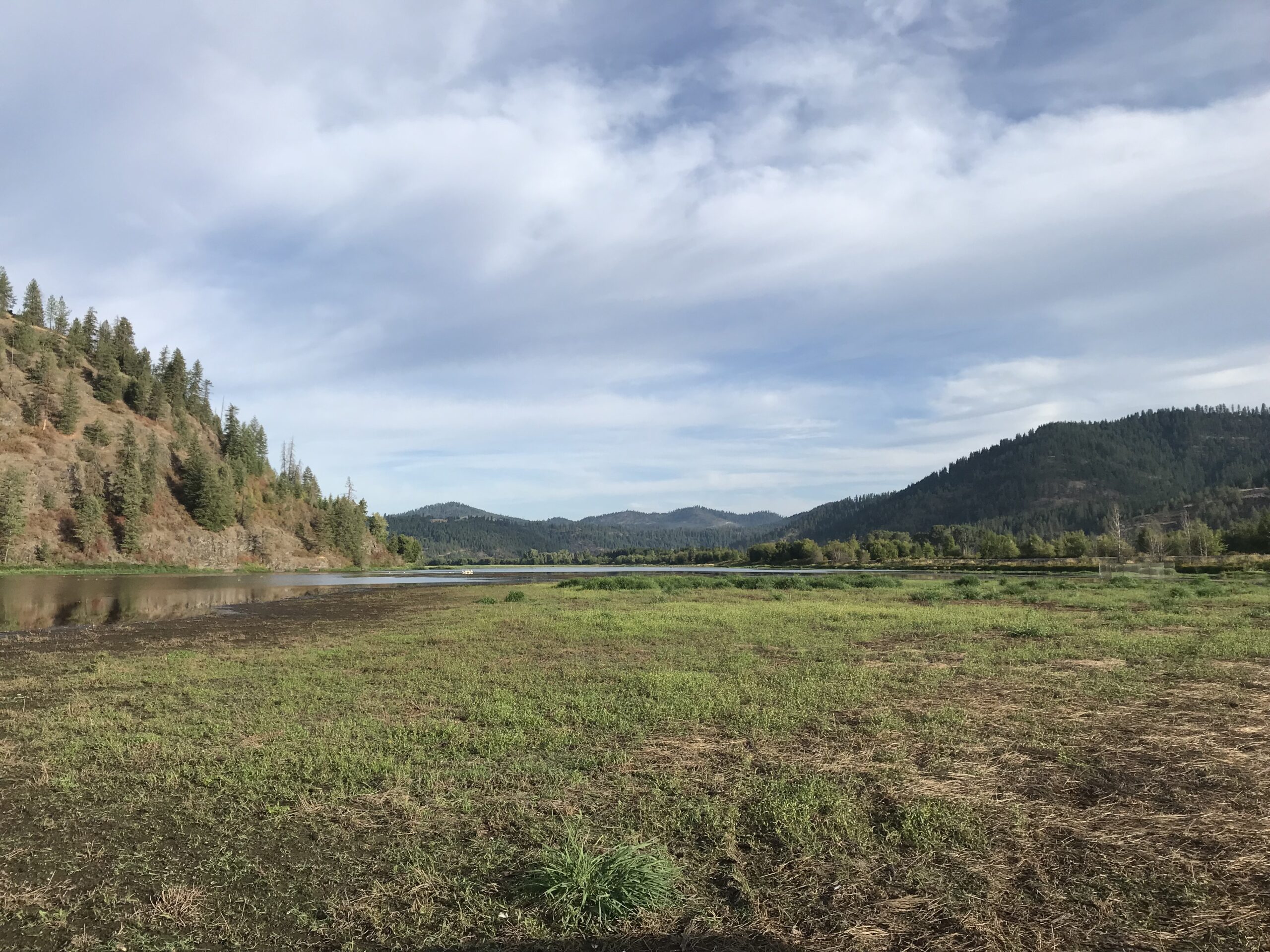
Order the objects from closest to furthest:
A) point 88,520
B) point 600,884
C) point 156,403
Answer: point 600,884 → point 88,520 → point 156,403

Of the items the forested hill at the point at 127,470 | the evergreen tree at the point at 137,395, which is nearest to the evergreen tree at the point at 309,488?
the forested hill at the point at 127,470

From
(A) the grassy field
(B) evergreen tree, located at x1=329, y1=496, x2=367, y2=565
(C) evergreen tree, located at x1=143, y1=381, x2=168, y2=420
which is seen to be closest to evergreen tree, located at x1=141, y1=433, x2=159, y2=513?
(C) evergreen tree, located at x1=143, y1=381, x2=168, y2=420

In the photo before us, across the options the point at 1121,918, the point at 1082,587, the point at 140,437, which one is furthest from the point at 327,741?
the point at 140,437

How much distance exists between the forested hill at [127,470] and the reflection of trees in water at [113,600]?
40.1 metres

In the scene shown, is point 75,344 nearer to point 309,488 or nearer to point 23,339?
point 23,339

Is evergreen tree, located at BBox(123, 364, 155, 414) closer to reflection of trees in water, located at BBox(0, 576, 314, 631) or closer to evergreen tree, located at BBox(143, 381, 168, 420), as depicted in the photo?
evergreen tree, located at BBox(143, 381, 168, 420)

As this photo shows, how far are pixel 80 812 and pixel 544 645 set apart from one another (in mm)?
13141

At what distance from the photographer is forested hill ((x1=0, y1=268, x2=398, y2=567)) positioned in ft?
316

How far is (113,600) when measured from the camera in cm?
3950

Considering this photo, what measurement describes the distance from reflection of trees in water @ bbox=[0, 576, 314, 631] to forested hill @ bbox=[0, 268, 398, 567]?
131ft

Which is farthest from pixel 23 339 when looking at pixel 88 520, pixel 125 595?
pixel 125 595

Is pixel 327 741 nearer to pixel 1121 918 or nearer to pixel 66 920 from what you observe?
pixel 66 920

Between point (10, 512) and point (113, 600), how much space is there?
66.7m

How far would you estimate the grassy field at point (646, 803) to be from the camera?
15.7 feet
